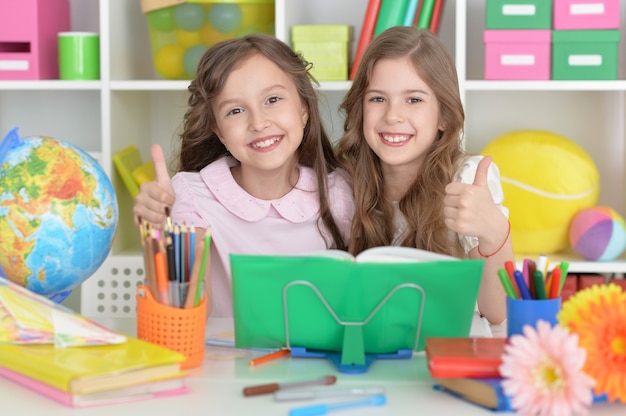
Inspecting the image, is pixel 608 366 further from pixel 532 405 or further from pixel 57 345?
pixel 57 345

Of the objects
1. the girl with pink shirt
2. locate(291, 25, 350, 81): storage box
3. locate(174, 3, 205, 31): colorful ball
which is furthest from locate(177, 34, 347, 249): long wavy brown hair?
locate(174, 3, 205, 31): colorful ball

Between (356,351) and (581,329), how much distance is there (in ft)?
0.97

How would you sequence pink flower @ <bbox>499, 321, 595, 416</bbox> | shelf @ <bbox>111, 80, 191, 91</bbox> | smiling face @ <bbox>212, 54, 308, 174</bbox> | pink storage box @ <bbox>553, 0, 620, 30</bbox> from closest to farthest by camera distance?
pink flower @ <bbox>499, 321, 595, 416</bbox>, smiling face @ <bbox>212, 54, 308, 174</bbox>, pink storage box @ <bbox>553, 0, 620, 30</bbox>, shelf @ <bbox>111, 80, 191, 91</bbox>

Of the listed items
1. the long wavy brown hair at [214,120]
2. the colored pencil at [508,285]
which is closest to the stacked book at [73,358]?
the colored pencil at [508,285]

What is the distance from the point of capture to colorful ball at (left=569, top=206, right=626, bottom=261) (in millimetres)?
2381

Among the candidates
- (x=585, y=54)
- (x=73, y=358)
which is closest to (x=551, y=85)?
(x=585, y=54)

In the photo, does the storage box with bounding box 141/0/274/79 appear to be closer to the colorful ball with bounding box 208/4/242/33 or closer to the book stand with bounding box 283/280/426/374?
the colorful ball with bounding box 208/4/242/33

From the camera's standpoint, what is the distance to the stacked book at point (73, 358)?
99 cm

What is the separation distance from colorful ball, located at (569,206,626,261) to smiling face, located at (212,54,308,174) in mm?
1009

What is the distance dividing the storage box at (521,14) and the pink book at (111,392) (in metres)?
1.65

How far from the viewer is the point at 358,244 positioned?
178 cm

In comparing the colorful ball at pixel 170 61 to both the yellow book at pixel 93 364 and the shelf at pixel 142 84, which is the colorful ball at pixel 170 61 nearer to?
the shelf at pixel 142 84

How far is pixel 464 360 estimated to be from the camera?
1.01 meters

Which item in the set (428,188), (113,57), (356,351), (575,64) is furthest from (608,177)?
(356,351)
